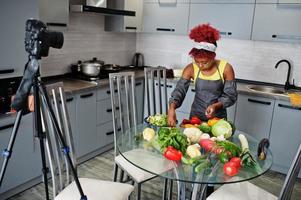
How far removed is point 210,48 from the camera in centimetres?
231

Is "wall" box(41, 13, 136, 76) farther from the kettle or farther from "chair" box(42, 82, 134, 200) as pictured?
"chair" box(42, 82, 134, 200)

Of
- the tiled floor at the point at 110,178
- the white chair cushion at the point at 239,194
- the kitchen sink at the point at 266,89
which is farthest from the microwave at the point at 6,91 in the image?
the kitchen sink at the point at 266,89

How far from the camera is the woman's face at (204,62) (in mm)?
2350

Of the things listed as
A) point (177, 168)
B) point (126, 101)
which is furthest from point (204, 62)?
point (177, 168)

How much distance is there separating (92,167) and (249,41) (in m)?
2.45

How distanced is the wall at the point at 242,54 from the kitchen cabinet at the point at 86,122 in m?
1.55

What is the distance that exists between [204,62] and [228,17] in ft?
4.73

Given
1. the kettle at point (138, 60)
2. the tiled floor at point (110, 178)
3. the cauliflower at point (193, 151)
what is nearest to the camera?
the cauliflower at point (193, 151)

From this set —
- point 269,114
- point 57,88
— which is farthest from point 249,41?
point 57,88

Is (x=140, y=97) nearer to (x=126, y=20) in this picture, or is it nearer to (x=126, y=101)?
(x=126, y=20)

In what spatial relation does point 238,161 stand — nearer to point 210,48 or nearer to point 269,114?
point 210,48

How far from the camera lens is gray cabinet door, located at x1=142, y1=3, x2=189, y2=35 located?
3.88m

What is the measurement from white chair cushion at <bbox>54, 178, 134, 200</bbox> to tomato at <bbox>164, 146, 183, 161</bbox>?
15.9 inches

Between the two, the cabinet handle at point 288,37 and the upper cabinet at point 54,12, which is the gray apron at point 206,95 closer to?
the cabinet handle at point 288,37
